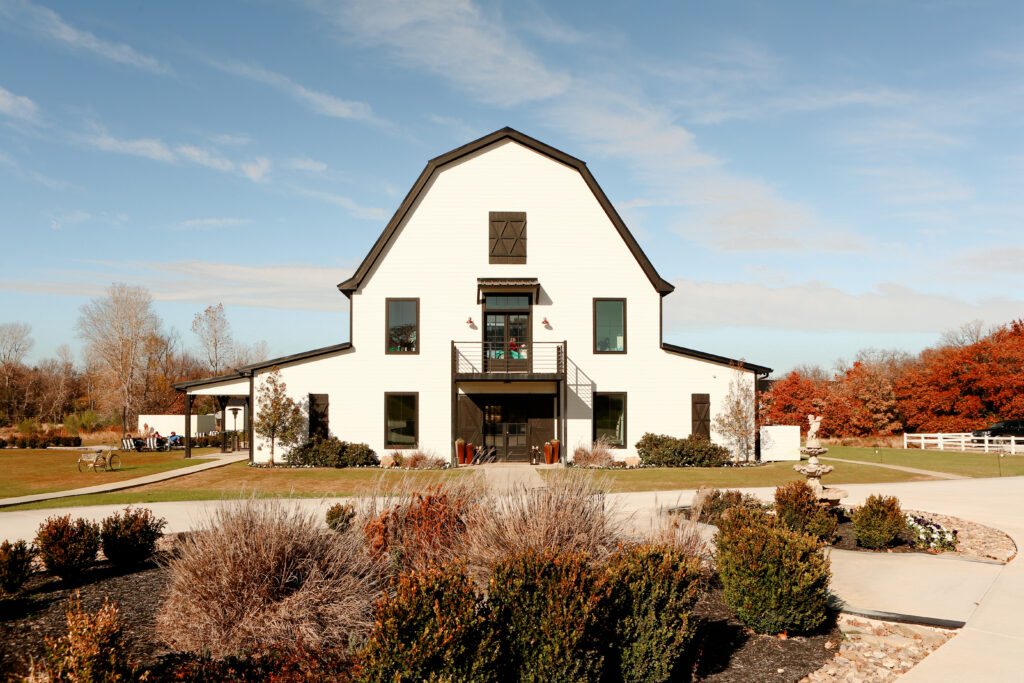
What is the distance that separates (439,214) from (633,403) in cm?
976

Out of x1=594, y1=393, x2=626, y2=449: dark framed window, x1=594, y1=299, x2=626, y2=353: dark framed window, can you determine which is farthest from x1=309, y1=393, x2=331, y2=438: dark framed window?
x1=594, y1=299, x2=626, y2=353: dark framed window

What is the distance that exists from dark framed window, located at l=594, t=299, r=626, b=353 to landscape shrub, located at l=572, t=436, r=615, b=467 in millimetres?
3451

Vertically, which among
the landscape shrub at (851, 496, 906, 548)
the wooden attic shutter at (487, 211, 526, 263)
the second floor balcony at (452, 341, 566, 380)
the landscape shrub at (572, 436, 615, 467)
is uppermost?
the wooden attic shutter at (487, 211, 526, 263)

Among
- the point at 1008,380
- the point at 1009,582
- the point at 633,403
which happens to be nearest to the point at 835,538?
the point at 1009,582

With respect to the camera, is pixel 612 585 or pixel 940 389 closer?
pixel 612 585

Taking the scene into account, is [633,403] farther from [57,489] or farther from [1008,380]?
[1008,380]

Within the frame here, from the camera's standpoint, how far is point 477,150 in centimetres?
2419

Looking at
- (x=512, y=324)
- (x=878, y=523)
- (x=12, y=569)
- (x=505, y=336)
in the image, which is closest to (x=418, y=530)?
(x=12, y=569)

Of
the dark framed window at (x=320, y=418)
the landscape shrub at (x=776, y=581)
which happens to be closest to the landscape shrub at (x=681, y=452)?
the dark framed window at (x=320, y=418)

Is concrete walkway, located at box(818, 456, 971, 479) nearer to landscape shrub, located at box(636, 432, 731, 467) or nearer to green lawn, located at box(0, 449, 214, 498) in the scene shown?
landscape shrub, located at box(636, 432, 731, 467)

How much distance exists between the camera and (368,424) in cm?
2355

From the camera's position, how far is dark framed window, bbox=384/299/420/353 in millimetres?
23922

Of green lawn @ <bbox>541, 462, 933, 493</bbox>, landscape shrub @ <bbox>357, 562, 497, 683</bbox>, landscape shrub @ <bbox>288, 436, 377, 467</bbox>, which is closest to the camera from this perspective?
landscape shrub @ <bbox>357, 562, 497, 683</bbox>

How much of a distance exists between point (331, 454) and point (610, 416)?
9.85 metres
